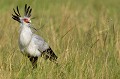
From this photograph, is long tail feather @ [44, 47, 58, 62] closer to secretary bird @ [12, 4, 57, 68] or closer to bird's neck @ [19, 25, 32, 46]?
secretary bird @ [12, 4, 57, 68]

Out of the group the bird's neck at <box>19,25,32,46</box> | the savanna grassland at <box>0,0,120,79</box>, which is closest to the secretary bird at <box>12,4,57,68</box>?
the bird's neck at <box>19,25,32,46</box>

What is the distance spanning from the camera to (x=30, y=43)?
20.2 ft

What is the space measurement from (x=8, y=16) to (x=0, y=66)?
295cm

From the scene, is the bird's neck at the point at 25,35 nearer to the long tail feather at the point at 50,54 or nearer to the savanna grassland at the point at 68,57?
the savanna grassland at the point at 68,57

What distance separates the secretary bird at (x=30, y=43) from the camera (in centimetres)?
604

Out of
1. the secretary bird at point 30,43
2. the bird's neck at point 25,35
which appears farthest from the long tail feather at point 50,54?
the bird's neck at point 25,35

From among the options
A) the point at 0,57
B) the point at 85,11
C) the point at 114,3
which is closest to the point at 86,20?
the point at 85,11

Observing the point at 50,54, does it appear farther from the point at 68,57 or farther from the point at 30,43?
the point at 68,57

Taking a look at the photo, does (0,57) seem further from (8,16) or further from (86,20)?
(86,20)

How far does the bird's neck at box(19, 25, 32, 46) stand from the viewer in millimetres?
6004

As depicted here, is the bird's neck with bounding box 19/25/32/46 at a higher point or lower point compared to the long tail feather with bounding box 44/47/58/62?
higher

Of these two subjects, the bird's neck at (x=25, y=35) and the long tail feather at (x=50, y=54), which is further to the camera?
the long tail feather at (x=50, y=54)

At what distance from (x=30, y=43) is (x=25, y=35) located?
167 mm

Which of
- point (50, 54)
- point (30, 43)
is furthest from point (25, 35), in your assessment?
point (50, 54)
